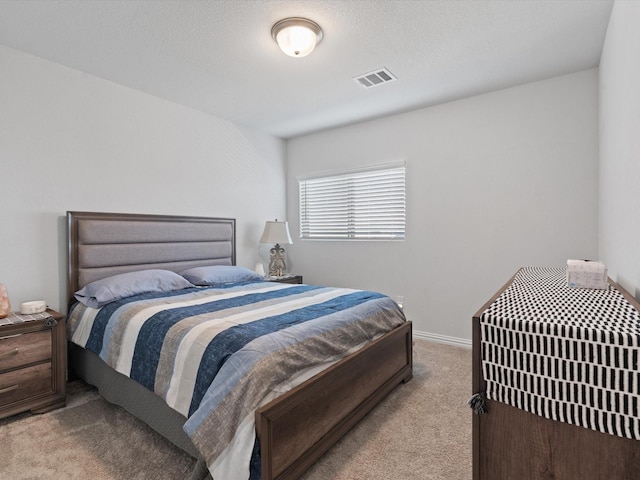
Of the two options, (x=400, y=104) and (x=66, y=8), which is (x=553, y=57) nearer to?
(x=400, y=104)

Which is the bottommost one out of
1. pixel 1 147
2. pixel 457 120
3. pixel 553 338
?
pixel 553 338

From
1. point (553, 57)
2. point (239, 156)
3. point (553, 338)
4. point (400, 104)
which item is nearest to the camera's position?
point (553, 338)

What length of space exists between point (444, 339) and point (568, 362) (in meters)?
2.86

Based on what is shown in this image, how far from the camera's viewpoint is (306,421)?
5.41 ft

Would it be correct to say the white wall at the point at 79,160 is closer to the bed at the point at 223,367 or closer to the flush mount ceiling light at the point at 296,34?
the bed at the point at 223,367

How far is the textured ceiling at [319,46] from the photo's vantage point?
6.83ft

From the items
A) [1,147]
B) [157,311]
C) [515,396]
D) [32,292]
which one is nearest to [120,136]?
[1,147]

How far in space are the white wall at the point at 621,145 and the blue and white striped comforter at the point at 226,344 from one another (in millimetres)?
1432

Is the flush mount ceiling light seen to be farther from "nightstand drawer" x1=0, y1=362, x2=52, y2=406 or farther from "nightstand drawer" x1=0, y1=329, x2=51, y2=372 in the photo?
"nightstand drawer" x1=0, y1=362, x2=52, y2=406

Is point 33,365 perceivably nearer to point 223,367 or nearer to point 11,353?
point 11,353

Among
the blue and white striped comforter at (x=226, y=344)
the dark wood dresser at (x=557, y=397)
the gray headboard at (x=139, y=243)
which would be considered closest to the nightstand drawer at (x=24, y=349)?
the blue and white striped comforter at (x=226, y=344)

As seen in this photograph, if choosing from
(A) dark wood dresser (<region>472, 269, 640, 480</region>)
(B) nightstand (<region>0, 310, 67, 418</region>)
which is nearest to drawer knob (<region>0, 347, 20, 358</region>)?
(B) nightstand (<region>0, 310, 67, 418</region>)

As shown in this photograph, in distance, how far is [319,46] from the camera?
2482mm

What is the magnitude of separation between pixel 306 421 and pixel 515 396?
1028 mm
